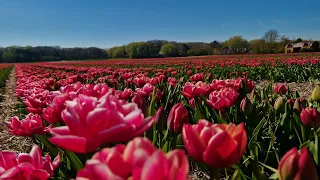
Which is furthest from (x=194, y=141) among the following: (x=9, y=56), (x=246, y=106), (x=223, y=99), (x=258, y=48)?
(x=9, y=56)

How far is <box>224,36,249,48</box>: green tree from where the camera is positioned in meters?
91.2

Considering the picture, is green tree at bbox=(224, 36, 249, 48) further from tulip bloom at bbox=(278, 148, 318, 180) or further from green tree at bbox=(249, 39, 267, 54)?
tulip bloom at bbox=(278, 148, 318, 180)

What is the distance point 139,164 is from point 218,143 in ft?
1.01

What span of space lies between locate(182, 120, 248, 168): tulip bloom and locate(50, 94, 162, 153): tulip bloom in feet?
0.42

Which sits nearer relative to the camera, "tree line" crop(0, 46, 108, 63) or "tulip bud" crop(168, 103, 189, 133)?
"tulip bud" crop(168, 103, 189, 133)

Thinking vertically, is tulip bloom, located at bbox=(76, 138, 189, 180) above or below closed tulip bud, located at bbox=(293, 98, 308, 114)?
above

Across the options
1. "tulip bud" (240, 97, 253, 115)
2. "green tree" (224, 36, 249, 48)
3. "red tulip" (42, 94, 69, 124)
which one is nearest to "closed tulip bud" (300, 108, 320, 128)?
"tulip bud" (240, 97, 253, 115)

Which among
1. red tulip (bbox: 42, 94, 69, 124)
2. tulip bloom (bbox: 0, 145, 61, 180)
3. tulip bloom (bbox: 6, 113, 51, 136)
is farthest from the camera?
tulip bloom (bbox: 6, 113, 51, 136)

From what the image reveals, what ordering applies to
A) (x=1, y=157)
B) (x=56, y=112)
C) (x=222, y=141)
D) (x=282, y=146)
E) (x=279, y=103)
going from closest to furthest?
(x=222, y=141) < (x=1, y=157) < (x=56, y=112) < (x=282, y=146) < (x=279, y=103)

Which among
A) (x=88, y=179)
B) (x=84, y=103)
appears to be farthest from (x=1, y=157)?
(x=88, y=179)

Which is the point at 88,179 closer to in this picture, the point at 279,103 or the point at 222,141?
the point at 222,141

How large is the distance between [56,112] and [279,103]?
1.70m

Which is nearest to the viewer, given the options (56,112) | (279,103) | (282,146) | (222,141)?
(222,141)

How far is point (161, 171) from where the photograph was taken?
52 centimetres
